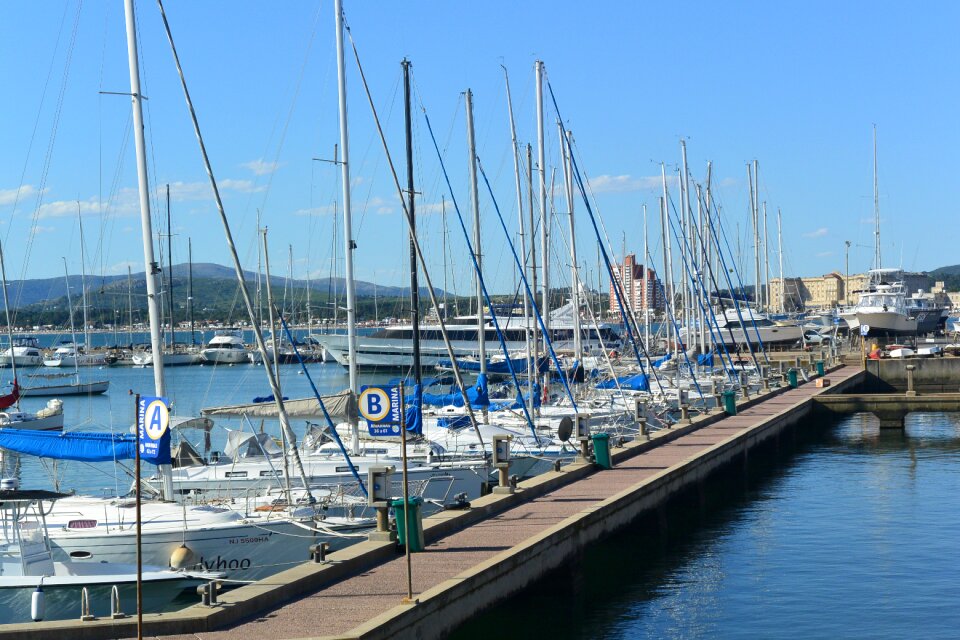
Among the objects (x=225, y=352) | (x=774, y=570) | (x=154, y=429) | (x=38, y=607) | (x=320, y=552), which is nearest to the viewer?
(x=38, y=607)

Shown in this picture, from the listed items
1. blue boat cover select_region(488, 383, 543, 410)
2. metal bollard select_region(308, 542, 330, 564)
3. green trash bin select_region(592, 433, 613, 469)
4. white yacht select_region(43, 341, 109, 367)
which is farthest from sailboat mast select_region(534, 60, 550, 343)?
white yacht select_region(43, 341, 109, 367)

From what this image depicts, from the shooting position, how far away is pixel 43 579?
2161 centimetres

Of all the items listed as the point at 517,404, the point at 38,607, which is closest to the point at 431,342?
the point at 517,404

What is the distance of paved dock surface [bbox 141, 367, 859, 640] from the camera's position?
1465 cm

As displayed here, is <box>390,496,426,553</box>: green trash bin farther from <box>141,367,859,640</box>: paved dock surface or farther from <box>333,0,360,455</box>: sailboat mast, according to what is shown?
<box>333,0,360,455</box>: sailboat mast

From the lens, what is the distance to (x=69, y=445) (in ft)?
82.3

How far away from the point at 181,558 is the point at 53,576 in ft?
9.40

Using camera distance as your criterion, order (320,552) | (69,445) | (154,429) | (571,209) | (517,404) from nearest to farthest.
Result: (320,552) < (154,429) < (69,445) < (517,404) < (571,209)

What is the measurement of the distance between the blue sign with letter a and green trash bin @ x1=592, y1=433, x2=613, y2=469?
1209 cm

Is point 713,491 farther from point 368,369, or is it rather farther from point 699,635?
point 368,369

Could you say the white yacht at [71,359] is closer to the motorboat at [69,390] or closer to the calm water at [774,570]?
the motorboat at [69,390]

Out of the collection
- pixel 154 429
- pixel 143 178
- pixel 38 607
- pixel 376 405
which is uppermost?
pixel 143 178

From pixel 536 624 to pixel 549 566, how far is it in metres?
1.01

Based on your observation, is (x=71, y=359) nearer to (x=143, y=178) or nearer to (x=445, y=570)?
(x=143, y=178)
